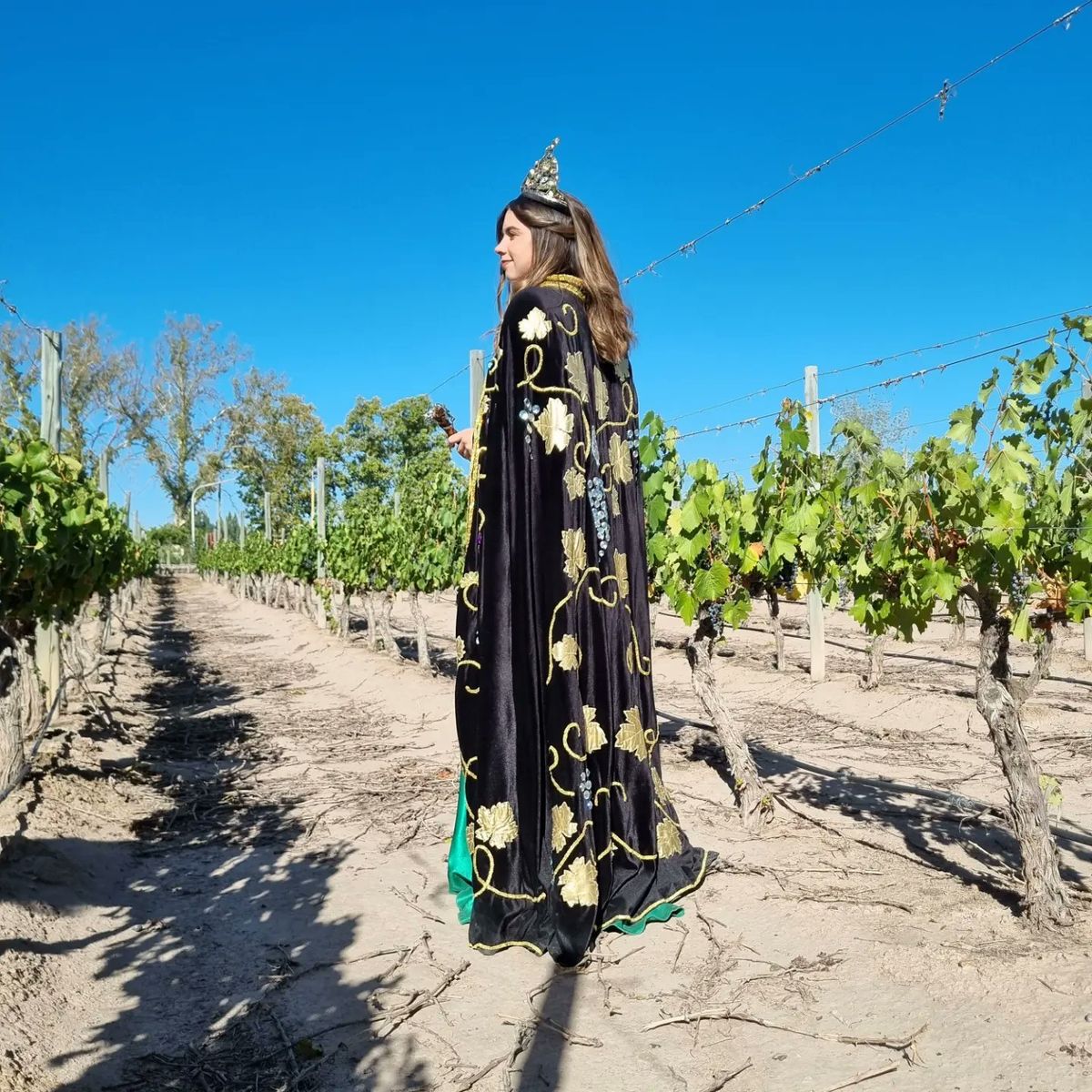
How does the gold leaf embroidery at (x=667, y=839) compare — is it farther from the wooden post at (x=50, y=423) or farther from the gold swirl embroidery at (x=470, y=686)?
the wooden post at (x=50, y=423)

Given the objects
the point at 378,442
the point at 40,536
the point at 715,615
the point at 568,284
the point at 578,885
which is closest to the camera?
the point at 578,885

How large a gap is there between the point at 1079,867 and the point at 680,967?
1.91 m

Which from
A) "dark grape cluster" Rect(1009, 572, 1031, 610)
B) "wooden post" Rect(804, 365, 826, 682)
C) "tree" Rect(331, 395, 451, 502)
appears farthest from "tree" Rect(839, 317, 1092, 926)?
"tree" Rect(331, 395, 451, 502)

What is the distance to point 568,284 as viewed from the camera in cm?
268

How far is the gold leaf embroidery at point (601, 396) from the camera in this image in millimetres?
2697

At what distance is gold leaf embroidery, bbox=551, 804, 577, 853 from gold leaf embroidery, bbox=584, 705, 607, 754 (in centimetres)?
17

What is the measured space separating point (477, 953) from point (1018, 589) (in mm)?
2015

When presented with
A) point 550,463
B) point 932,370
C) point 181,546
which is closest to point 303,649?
point 932,370

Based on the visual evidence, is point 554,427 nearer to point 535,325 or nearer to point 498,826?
point 535,325

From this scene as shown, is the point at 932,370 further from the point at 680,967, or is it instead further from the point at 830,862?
the point at 680,967

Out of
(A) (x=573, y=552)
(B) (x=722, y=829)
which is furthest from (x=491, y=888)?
(B) (x=722, y=829)

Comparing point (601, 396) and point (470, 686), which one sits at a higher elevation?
point (601, 396)

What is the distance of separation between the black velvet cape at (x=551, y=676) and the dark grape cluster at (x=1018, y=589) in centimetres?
123

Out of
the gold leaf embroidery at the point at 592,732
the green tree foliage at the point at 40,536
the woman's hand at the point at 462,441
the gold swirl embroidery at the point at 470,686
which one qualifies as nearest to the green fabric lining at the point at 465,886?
the gold swirl embroidery at the point at 470,686
